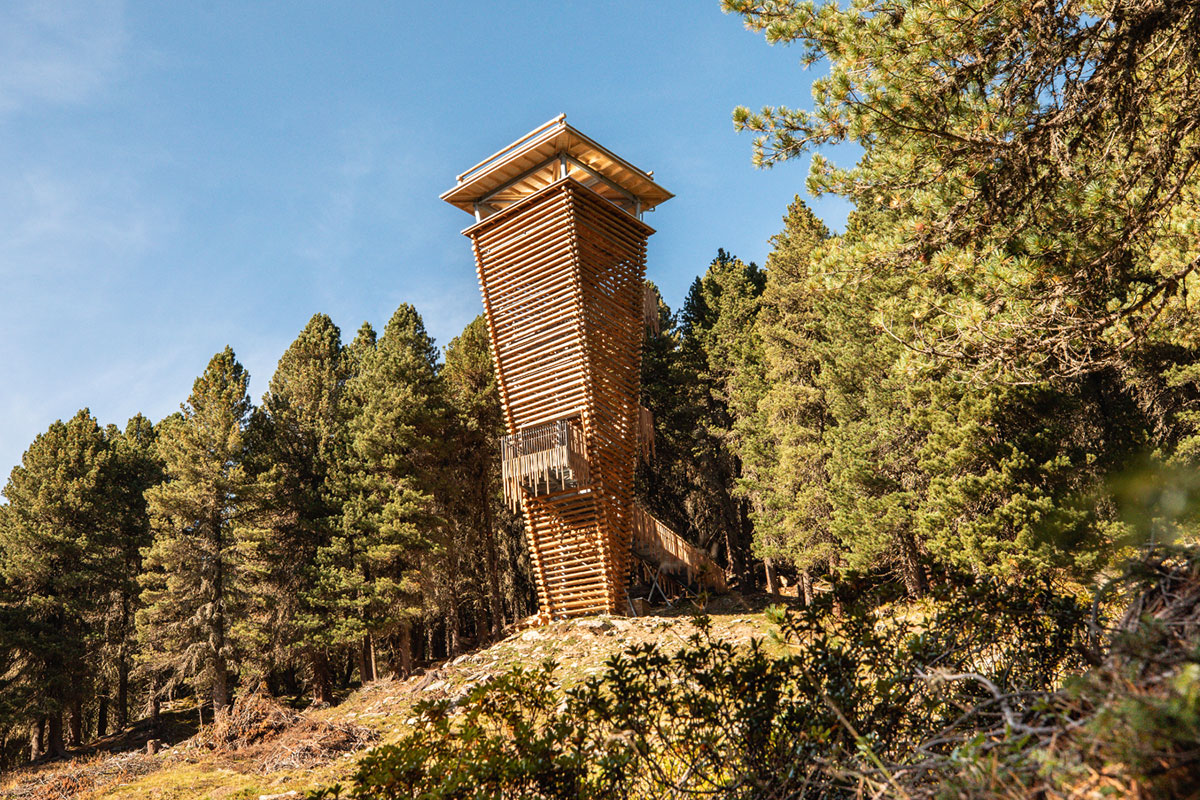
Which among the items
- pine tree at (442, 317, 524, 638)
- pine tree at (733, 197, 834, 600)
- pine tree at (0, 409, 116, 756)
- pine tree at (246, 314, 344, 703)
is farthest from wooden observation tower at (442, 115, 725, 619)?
pine tree at (0, 409, 116, 756)

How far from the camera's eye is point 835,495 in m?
13.4

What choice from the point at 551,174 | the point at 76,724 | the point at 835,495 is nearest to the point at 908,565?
the point at 835,495

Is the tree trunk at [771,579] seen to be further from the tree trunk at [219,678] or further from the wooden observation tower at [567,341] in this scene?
the tree trunk at [219,678]

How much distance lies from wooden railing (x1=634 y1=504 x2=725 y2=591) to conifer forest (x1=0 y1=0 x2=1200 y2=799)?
1.54 meters

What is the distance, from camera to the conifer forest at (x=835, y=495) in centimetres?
253

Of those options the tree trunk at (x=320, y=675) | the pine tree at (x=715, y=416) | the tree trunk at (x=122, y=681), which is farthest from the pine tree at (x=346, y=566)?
the pine tree at (x=715, y=416)

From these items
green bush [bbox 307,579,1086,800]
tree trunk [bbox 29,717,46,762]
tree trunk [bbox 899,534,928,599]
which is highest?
green bush [bbox 307,579,1086,800]

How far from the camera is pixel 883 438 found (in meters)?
13.1

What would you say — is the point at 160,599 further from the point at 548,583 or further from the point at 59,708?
the point at 548,583

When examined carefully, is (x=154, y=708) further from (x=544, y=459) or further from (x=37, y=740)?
(x=544, y=459)

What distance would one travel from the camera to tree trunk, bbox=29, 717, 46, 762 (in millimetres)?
18294

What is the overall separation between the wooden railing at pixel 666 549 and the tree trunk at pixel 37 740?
51.7 ft

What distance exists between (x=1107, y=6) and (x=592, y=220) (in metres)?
9.02

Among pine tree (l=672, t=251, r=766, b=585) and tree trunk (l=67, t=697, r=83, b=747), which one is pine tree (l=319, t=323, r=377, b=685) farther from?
pine tree (l=672, t=251, r=766, b=585)
